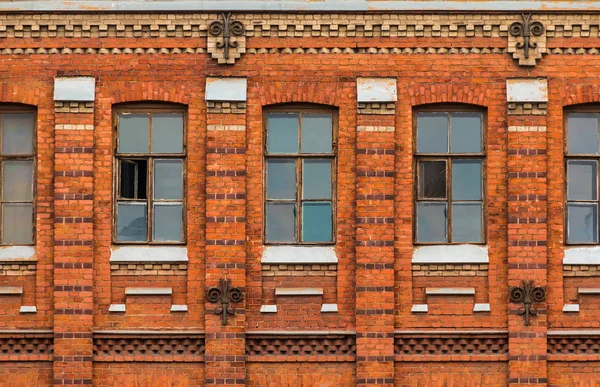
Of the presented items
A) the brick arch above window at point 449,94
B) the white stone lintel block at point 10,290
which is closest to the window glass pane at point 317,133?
the brick arch above window at point 449,94

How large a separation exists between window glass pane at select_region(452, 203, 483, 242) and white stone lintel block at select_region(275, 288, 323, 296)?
2167 millimetres

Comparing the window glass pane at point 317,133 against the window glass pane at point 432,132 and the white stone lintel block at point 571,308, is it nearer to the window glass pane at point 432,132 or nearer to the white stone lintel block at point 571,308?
the window glass pane at point 432,132

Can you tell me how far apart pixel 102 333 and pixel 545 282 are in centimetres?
649

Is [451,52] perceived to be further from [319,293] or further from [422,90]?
[319,293]

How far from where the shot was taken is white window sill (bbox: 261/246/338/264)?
64.6ft

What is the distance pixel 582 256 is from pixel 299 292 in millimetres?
4183

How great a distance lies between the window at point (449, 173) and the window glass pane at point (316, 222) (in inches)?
52.1

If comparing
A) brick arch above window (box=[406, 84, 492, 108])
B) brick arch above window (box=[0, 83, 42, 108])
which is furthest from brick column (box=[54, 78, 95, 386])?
brick arch above window (box=[406, 84, 492, 108])

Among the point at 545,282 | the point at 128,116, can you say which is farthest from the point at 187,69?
the point at 545,282

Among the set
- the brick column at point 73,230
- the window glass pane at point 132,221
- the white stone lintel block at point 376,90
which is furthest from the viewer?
the window glass pane at point 132,221

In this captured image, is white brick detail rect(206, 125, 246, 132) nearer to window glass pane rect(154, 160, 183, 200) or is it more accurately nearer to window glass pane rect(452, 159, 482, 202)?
window glass pane rect(154, 160, 183, 200)

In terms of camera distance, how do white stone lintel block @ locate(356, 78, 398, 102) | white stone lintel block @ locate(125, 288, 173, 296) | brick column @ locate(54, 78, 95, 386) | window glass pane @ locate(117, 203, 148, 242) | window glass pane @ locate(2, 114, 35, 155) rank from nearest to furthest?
brick column @ locate(54, 78, 95, 386), white stone lintel block @ locate(125, 288, 173, 296), white stone lintel block @ locate(356, 78, 398, 102), window glass pane @ locate(117, 203, 148, 242), window glass pane @ locate(2, 114, 35, 155)

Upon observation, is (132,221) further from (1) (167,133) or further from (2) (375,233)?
(2) (375,233)

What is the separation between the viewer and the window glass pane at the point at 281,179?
20.0 meters
